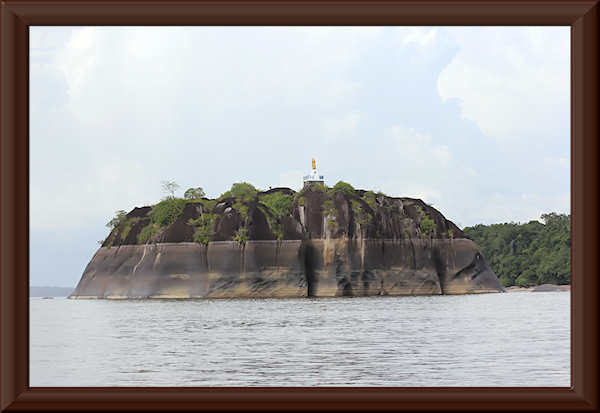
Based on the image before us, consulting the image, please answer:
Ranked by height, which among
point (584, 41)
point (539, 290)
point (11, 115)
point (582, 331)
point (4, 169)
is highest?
point (584, 41)

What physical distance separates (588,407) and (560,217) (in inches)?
4694

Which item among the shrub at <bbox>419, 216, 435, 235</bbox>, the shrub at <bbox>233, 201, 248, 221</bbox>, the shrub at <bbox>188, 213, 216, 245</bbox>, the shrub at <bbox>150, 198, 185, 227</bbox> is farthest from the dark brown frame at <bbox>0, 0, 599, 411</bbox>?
the shrub at <bbox>419, 216, 435, 235</bbox>

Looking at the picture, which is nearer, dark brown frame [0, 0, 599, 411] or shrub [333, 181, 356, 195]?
dark brown frame [0, 0, 599, 411]

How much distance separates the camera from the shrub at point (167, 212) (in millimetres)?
74125

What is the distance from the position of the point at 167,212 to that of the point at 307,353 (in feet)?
180

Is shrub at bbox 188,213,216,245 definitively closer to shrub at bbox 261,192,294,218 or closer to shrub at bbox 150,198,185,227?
shrub at bbox 150,198,185,227

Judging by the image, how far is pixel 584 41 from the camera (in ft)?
18.9

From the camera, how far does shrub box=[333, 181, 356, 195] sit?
75.1 meters

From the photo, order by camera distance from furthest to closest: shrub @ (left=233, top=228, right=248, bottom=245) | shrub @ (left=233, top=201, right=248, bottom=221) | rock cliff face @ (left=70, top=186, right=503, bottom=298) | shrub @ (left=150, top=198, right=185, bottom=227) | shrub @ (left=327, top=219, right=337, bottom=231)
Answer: shrub @ (left=150, top=198, right=185, bottom=227) → shrub @ (left=327, top=219, right=337, bottom=231) → shrub @ (left=233, top=201, right=248, bottom=221) → shrub @ (left=233, top=228, right=248, bottom=245) → rock cliff face @ (left=70, top=186, right=503, bottom=298)

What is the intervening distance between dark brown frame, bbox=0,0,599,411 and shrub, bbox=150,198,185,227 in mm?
67629

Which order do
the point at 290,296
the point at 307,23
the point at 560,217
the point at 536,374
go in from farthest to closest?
the point at 560,217 → the point at 290,296 → the point at 536,374 → the point at 307,23

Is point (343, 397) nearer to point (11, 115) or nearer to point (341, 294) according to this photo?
point (11, 115)

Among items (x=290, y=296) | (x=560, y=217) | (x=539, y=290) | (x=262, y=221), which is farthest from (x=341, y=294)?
(x=560, y=217)

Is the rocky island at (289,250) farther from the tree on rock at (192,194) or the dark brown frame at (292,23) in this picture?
the dark brown frame at (292,23)
